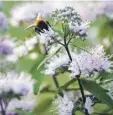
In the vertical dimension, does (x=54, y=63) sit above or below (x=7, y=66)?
below

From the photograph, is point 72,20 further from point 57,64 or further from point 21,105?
point 21,105

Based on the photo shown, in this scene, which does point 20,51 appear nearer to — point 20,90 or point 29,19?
point 29,19

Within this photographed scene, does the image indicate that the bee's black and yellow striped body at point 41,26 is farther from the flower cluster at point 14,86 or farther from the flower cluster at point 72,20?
the flower cluster at point 14,86

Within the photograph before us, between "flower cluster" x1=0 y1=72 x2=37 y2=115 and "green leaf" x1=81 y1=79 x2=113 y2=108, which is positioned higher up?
"flower cluster" x1=0 y1=72 x2=37 y2=115

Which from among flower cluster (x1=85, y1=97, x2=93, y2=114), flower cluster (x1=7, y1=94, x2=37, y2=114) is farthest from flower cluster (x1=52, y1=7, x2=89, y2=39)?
flower cluster (x1=7, y1=94, x2=37, y2=114)

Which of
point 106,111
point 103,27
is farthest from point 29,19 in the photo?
point 106,111

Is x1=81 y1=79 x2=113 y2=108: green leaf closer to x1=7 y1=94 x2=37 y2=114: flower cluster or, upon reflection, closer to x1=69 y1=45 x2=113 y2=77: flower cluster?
x1=69 y1=45 x2=113 y2=77: flower cluster

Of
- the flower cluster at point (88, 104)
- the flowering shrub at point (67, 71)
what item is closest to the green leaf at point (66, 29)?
the flowering shrub at point (67, 71)

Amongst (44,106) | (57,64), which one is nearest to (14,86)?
(57,64)
